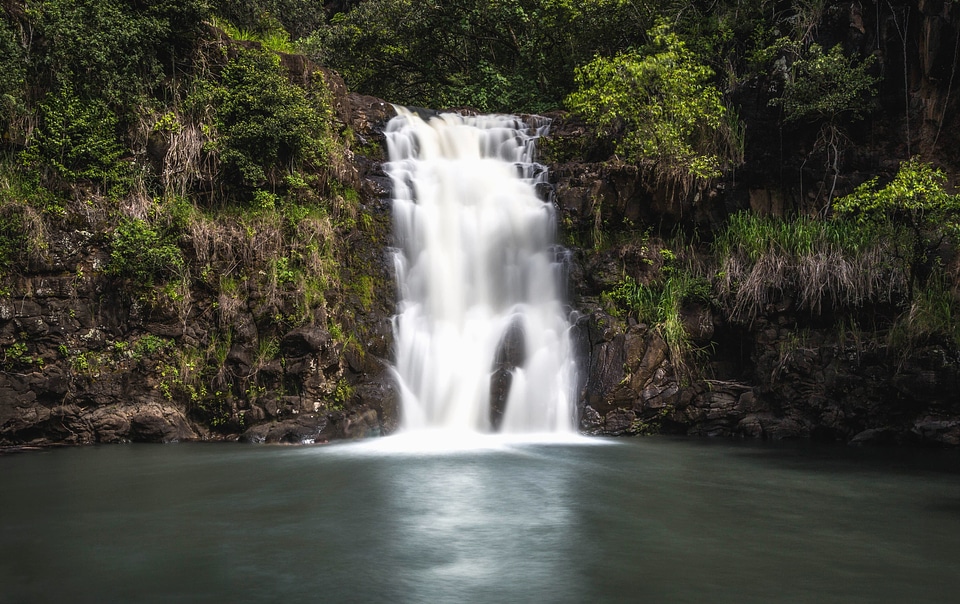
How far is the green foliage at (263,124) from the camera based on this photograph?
12.5 m

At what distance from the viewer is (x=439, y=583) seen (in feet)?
15.7

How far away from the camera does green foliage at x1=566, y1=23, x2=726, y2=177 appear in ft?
44.5

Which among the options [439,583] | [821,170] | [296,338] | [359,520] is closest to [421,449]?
[296,338]

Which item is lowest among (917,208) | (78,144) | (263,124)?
(917,208)

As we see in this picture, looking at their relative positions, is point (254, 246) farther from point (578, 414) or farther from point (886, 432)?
point (886, 432)

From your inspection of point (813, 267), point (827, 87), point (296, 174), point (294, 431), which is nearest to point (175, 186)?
point (296, 174)

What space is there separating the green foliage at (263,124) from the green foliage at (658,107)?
558 cm

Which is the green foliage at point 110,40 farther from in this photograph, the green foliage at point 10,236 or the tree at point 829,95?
the tree at point 829,95

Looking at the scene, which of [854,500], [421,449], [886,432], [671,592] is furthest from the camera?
[886,432]

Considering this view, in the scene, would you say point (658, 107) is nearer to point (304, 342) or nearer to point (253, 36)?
point (304, 342)

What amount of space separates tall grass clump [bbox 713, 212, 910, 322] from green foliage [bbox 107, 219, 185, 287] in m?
9.35

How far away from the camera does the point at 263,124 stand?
12453 millimetres

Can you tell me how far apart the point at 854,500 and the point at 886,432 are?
4.91m

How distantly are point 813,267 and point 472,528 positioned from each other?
8746 mm
